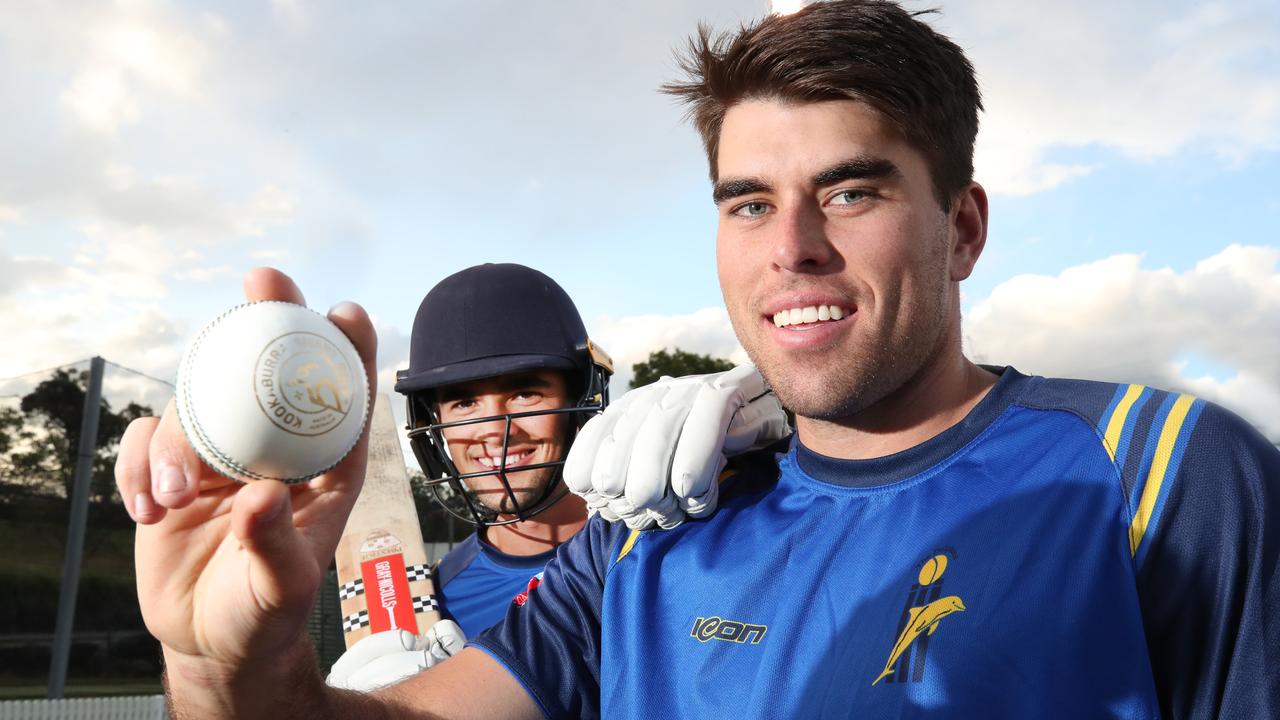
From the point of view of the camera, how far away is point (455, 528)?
50.3ft

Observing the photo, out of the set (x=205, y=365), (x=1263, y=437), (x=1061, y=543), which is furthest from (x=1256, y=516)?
(x=205, y=365)

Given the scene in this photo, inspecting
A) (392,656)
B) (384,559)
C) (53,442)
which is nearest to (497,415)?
(392,656)

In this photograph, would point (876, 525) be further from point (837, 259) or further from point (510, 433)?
point (510, 433)

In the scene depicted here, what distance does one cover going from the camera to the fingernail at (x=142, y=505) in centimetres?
164

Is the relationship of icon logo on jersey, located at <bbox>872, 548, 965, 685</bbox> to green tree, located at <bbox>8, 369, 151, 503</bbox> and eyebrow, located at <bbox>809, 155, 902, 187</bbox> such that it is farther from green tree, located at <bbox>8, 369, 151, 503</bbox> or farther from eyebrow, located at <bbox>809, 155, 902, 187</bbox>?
green tree, located at <bbox>8, 369, 151, 503</bbox>

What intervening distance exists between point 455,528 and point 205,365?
45.6 feet

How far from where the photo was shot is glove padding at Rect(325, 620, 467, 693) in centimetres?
336

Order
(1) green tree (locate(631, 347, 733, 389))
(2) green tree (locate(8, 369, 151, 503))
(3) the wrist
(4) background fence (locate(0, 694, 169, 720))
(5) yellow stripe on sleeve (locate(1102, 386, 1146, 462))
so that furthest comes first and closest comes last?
(1) green tree (locate(631, 347, 733, 389)), (2) green tree (locate(8, 369, 151, 503)), (4) background fence (locate(0, 694, 169, 720)), (5) yellow stripe on sleeve (locate(1102, 386, 1146, 462)), (3) the wrist

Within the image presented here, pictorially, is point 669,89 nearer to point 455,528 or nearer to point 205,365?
point 205,365

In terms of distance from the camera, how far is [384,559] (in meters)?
4.57

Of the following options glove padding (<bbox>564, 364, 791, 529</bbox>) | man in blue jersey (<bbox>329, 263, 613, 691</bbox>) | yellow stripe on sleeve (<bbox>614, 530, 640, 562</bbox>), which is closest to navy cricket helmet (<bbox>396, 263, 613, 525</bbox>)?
man in blue jersey (<bbox>329, 263, 613, 691</bbox>)

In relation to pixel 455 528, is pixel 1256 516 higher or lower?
higher

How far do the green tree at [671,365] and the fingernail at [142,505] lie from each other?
24862 mm

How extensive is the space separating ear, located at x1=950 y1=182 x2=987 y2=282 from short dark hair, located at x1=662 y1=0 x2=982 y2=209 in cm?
4
